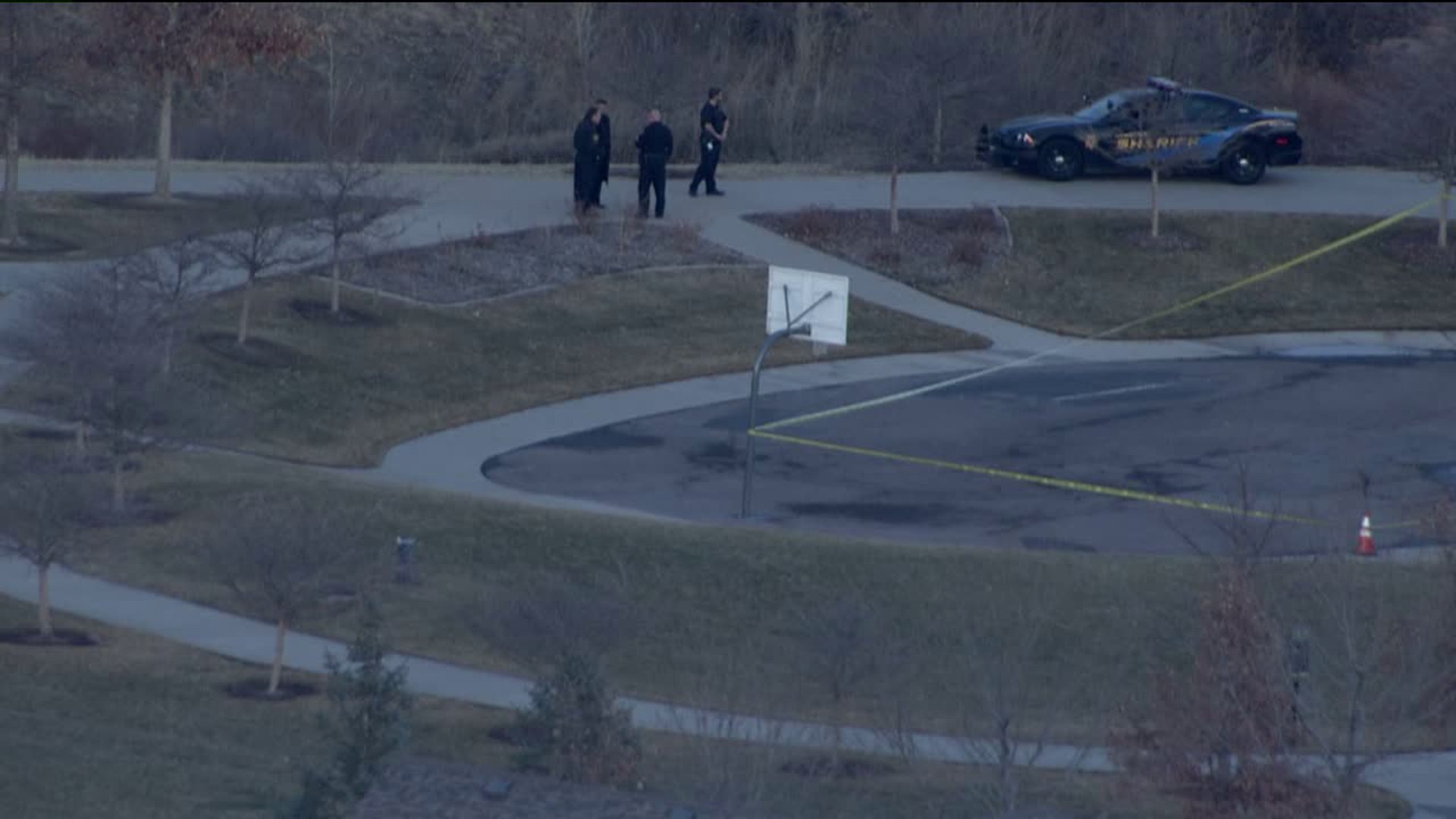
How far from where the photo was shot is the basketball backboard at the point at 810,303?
68.0 ft

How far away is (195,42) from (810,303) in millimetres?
8119

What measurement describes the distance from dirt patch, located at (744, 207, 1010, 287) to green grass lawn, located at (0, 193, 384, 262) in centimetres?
865

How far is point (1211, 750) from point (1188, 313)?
2036 centimetres

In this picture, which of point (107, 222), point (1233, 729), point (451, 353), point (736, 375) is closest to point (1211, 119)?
point (736, 375)

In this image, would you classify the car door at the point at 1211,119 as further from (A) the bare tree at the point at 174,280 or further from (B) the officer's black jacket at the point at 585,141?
(A) the bare tree at the point at 174,280

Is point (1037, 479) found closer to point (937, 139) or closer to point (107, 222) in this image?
point (107, 222)

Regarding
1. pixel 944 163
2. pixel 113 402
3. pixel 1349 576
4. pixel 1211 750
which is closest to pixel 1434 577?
pixel 1349 576

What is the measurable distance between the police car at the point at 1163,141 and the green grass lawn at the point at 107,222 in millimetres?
13842

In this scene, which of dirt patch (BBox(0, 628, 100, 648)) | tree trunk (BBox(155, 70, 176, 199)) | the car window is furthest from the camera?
the car window

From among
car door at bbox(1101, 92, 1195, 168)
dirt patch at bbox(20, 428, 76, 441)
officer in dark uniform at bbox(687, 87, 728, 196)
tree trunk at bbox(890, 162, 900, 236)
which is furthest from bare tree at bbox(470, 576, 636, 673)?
car door at bbox(1101, 92, 1195, 168)

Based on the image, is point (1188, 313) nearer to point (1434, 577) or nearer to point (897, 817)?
point (1434, 577)

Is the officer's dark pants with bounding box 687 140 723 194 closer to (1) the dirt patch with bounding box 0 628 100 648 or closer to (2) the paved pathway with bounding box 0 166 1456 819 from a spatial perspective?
(2) the paved pathway with bounding box 0 166 1456 819

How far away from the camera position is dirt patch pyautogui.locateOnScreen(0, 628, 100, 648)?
14469mm

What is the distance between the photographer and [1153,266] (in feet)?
107
